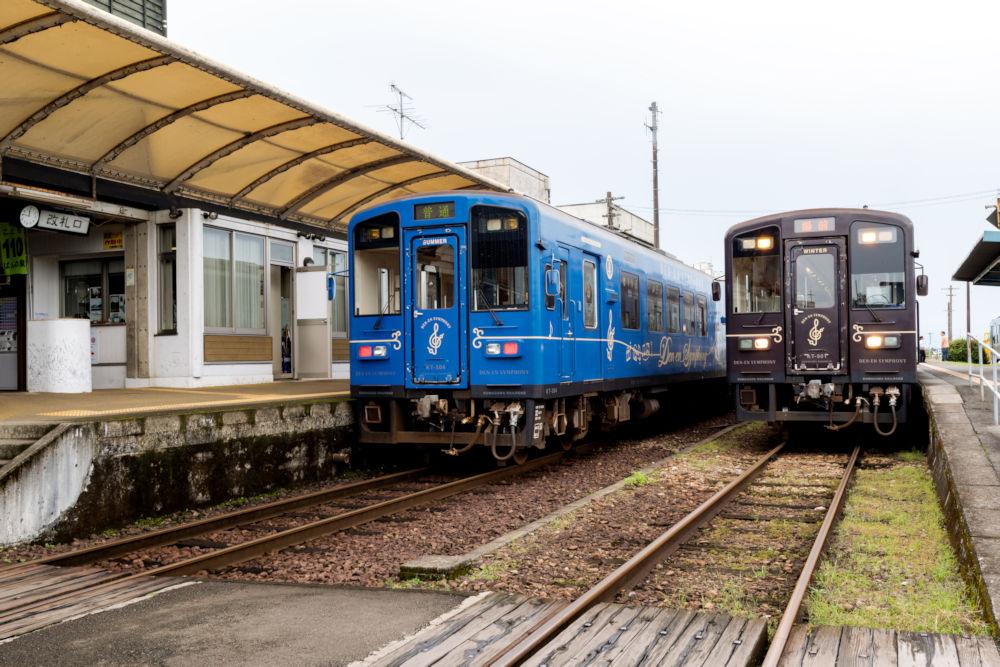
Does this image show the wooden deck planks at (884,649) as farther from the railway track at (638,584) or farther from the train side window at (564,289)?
the train side window at (564,289)

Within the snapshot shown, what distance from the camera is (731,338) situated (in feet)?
41.9

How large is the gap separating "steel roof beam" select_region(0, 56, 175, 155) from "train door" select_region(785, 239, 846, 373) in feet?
27.0

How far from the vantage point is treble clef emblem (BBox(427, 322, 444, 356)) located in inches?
404

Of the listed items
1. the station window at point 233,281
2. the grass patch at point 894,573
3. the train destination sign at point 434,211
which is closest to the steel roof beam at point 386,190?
the station window at point 233,281

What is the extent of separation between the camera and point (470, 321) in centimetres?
1013

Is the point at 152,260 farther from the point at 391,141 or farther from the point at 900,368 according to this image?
the point at 900,368

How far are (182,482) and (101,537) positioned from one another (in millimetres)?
1198

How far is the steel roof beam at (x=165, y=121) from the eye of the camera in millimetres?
10484

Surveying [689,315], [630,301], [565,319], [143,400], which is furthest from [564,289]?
[689,315]

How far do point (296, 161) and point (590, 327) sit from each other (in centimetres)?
490

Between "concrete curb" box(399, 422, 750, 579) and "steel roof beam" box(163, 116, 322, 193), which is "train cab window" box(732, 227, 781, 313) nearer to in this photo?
"concrete curb" box(399, 422, 750, 579)

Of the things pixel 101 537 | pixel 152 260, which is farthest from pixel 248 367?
pixel 101 537

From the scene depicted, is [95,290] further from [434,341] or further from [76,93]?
[434,341]

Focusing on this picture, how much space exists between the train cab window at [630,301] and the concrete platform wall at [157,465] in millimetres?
4396
